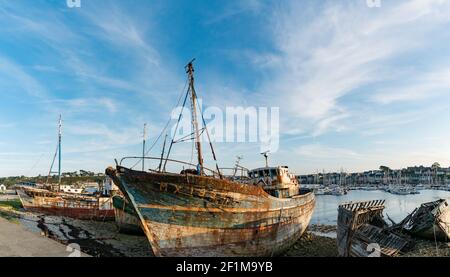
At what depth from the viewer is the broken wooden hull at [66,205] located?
36.2m

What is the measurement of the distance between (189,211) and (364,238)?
361 inches

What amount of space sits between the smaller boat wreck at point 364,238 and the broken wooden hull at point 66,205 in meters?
29.8

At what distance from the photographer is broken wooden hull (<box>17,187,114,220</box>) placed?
36.2m

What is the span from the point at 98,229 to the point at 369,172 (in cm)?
17132

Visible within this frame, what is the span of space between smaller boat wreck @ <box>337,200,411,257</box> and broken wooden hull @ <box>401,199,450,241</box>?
1303mm

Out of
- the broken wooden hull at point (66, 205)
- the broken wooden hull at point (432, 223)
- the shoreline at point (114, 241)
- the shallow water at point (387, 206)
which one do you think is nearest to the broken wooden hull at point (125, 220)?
the shoreline at point (114, 241)

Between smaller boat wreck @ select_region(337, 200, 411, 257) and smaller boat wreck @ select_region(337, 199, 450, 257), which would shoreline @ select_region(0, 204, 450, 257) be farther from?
smaller boat wreck @ select_region(337, 200, 411, 257)

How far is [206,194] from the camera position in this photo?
14.2 meters

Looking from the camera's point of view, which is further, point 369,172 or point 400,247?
point 369,172
